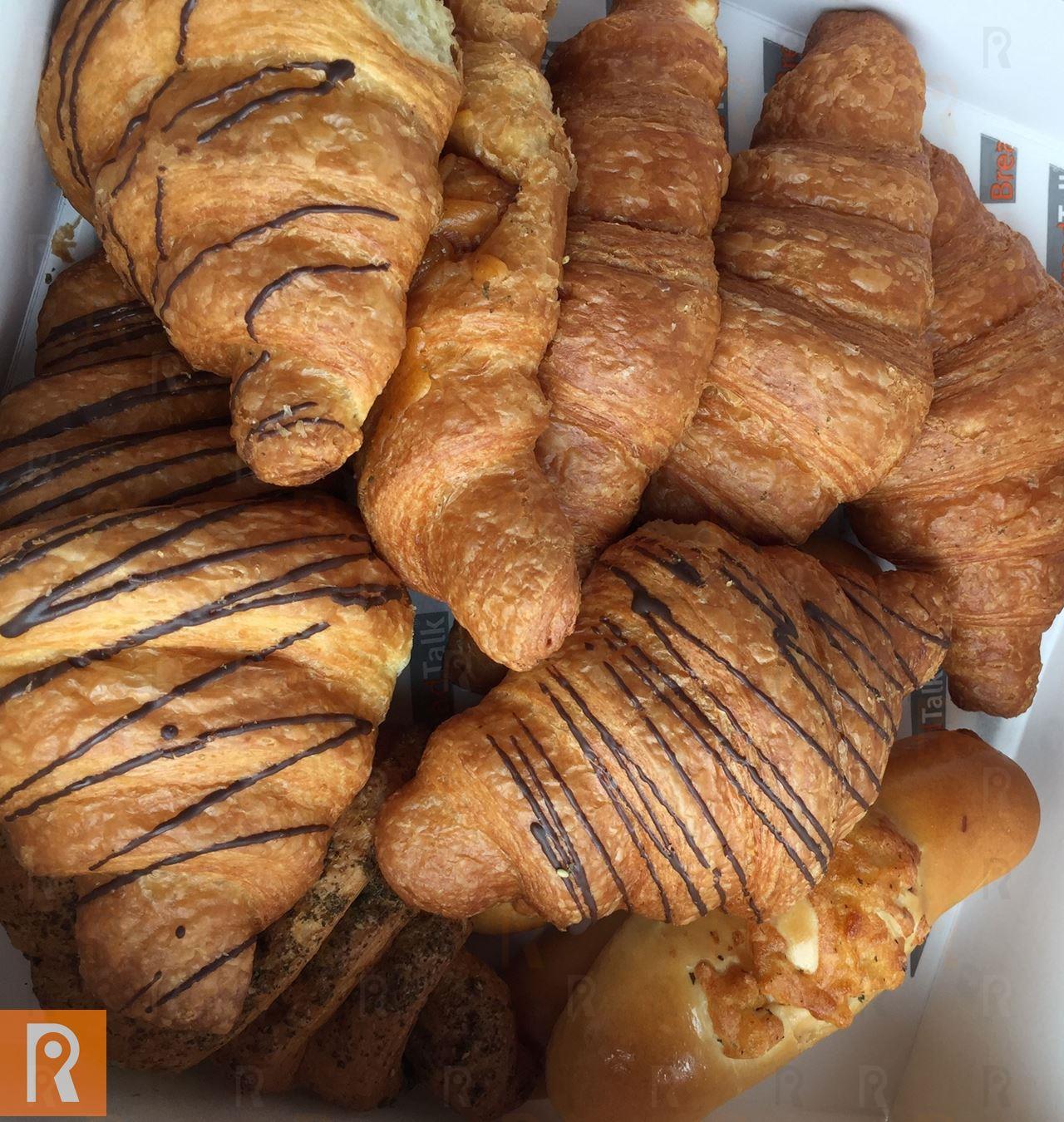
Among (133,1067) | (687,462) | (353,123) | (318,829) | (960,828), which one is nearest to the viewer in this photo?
(353,123)

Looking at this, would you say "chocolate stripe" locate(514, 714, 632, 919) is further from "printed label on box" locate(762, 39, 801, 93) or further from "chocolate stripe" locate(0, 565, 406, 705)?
"printed label on box" locate(762, 39, 801, 93)

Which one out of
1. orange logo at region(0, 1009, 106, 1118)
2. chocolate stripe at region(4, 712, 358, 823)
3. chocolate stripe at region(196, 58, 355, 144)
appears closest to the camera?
chocolate stripe at region(196, 58, 355, 144)

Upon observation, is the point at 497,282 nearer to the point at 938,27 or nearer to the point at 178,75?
the point at 178,75

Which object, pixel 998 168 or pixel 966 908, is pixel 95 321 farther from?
pixel 966 908

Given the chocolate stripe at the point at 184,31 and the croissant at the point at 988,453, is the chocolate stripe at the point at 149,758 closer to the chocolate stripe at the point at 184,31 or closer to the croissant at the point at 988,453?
the chocolate stripe at the point at 184,31

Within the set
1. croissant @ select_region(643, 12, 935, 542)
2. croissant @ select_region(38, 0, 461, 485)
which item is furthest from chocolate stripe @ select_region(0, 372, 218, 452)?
croissant @ select_region(643, 12, 935, 542)

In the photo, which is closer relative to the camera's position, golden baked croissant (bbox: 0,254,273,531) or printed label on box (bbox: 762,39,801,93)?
golden baked croissant (bbox: 0,254,273,531)

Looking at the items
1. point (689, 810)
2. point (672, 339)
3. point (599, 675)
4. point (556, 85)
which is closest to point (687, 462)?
point (672, 339)

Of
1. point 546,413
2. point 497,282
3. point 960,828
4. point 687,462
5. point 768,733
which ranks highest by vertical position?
point 497,282
